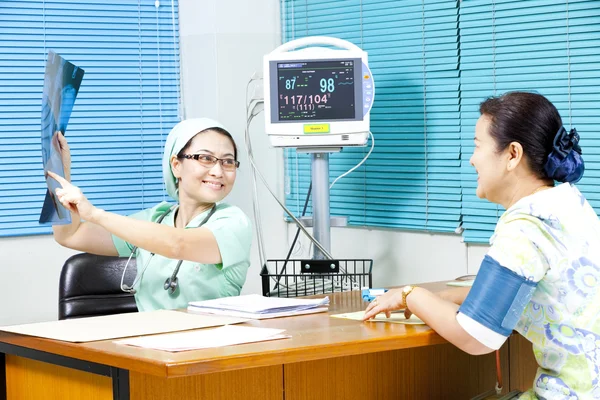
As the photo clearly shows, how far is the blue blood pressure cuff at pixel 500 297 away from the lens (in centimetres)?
172

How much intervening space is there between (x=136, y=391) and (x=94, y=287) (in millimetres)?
1339

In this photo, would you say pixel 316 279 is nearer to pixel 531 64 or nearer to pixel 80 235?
pixel 80 235

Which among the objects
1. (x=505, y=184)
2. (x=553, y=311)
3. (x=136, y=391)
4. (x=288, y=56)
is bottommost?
(x=136, y=391)

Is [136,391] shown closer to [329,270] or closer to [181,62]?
[329,270]

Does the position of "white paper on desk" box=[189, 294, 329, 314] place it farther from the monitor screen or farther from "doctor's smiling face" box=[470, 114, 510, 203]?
the monitor screen

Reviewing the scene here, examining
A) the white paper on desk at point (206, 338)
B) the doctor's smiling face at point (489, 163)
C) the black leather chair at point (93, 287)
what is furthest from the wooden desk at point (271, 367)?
the black leather chair at point (93, 287)

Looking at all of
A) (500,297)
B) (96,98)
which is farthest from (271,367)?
(96,98)

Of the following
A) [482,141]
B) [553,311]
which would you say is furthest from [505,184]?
[553,311]

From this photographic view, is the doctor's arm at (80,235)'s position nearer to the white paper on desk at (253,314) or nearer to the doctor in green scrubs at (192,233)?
the doctor in green scrubs at (192,233)

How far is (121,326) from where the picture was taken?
194cm

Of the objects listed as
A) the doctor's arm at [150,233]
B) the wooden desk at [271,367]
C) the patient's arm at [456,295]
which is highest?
the doctor's arm at [150,233]

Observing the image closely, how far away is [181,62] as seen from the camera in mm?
3965

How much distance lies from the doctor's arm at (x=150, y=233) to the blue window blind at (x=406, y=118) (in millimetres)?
1216

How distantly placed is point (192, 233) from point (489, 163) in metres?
0.92
